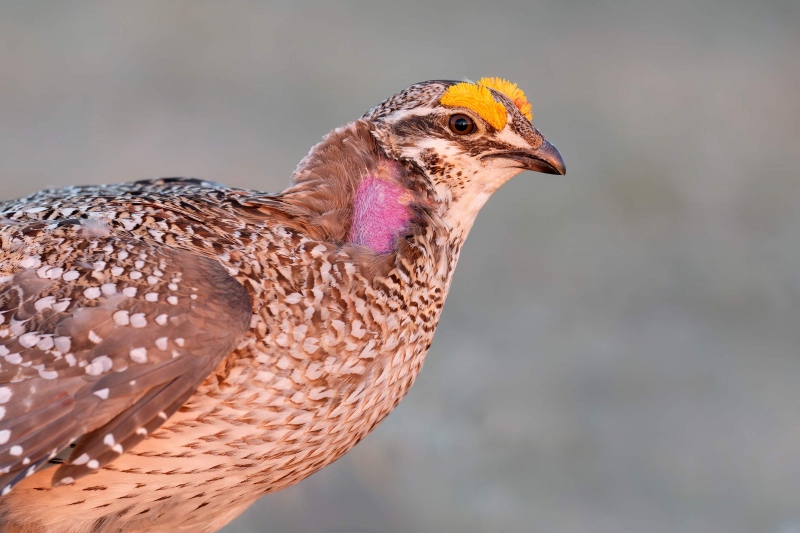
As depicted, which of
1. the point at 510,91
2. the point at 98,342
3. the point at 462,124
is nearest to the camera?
the point at 98,342

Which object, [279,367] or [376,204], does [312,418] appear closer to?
[279,367]

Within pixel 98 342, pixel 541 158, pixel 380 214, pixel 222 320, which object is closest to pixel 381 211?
pixel 380 214

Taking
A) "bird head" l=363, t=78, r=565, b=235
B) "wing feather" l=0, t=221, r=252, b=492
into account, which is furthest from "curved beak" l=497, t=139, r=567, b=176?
"wing feather" l=0, t=221, r=252, b=492

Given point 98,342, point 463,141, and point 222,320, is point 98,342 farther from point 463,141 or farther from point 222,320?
point 463,141

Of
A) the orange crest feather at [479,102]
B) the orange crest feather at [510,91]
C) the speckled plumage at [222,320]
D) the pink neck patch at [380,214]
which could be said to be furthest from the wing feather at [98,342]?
the orange crest feather at [510,91]

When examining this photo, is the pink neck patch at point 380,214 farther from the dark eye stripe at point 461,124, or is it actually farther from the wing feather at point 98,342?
the wing feather at point 98,342

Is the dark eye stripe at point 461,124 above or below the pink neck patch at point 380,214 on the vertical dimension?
above

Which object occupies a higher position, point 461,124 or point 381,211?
point 461,124
